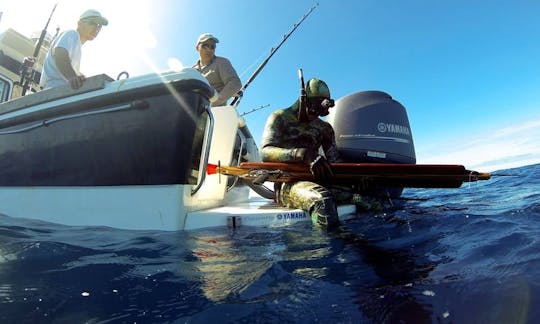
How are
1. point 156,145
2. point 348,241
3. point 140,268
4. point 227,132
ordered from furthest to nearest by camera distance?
point 227,132 → point 156,145 → point 348,241 → point 140,268

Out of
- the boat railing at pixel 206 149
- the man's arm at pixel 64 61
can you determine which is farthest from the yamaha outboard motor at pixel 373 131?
the man's arm at pixel 64 61

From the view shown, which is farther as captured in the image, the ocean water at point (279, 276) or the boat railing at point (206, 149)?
the boat railing at point (206, 149)

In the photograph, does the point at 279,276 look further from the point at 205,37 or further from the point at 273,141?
the point at 205,37

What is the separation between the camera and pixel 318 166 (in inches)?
122

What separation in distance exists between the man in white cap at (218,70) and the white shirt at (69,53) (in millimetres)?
1699

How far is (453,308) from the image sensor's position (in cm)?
128

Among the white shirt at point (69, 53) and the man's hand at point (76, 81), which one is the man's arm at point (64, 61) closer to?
the white shirt at point (69, 53)

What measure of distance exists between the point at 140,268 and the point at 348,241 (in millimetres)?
1436

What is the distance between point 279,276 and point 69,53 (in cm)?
321

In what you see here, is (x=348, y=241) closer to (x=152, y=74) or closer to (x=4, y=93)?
(x=152, y=74)

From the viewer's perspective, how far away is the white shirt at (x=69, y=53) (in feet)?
11.0

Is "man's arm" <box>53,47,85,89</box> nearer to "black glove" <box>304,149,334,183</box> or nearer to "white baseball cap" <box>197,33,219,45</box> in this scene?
"white baseball cap" <box>197,33,219,45</box>

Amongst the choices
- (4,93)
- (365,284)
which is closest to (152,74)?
(365,284)

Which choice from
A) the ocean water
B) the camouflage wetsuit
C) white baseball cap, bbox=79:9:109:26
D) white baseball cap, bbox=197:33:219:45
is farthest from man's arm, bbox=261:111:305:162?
white baseball cap, bbox=79:9:109:26
